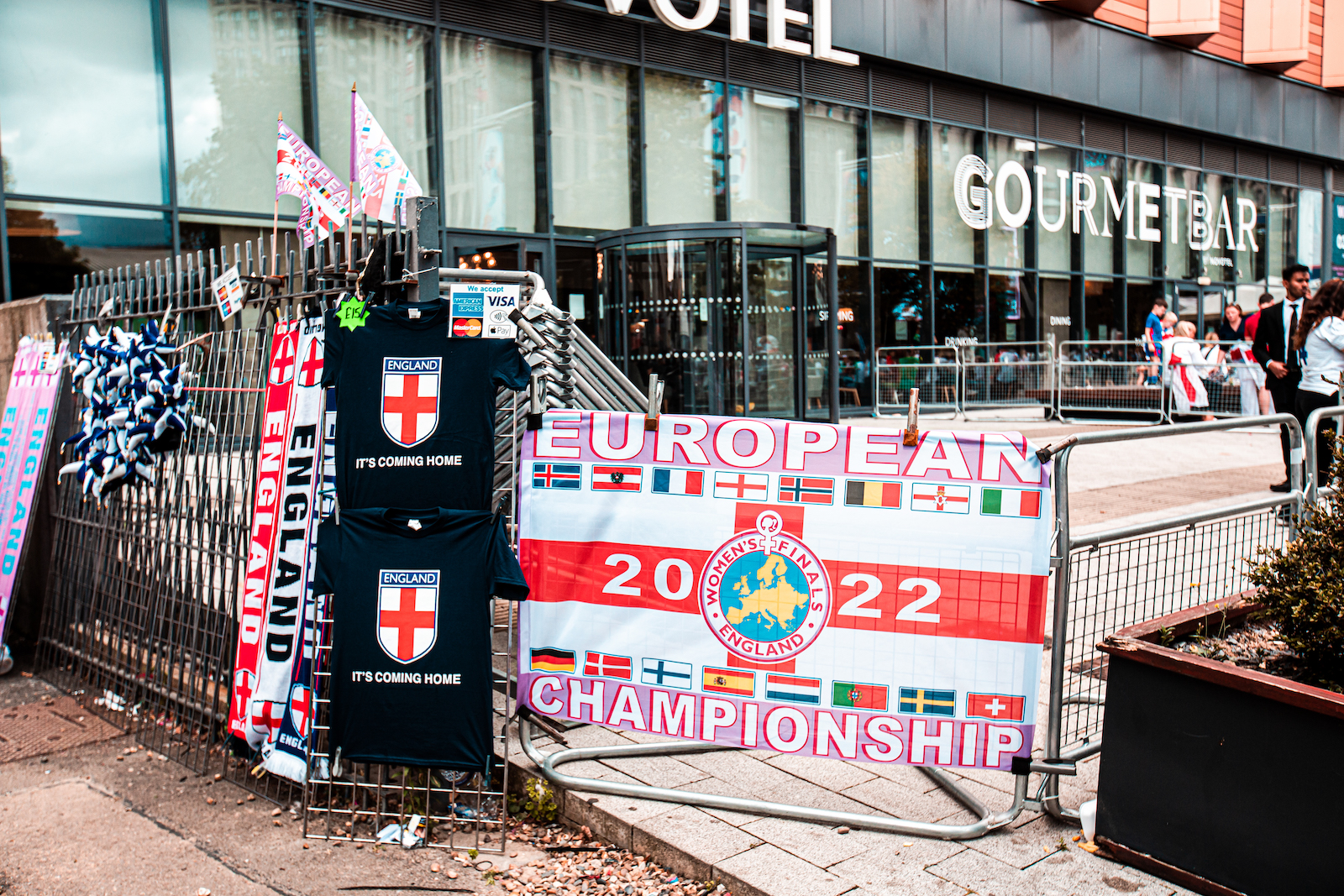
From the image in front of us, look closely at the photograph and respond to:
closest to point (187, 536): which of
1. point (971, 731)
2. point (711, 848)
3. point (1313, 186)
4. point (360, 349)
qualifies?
point (360, 349)

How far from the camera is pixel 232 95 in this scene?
469 inches

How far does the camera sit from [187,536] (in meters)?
4.82

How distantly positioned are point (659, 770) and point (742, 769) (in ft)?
1.13

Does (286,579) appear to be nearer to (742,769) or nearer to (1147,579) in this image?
(742,769)

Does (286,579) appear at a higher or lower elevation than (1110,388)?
lower

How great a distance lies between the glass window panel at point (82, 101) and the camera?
10641mm

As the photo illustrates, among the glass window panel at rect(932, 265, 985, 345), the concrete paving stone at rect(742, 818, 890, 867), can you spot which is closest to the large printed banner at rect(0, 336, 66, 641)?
the concrete paving stone at rect(742, 818, 890, 867)

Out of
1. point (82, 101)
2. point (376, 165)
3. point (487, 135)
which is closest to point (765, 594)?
point (376, 165)

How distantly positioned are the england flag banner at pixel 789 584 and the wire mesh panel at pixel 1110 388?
1465 cm

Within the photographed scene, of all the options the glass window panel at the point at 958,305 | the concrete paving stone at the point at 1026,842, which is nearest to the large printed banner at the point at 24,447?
the concrete paving stone at the point at 1026,842

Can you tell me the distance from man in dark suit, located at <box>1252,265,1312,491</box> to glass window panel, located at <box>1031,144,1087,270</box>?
12.0 meters

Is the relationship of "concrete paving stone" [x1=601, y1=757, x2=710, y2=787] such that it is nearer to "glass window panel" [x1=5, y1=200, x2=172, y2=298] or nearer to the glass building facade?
the glass building facade

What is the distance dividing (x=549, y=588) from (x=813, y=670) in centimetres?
106

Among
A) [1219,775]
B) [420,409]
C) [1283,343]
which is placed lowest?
[1219,775]
